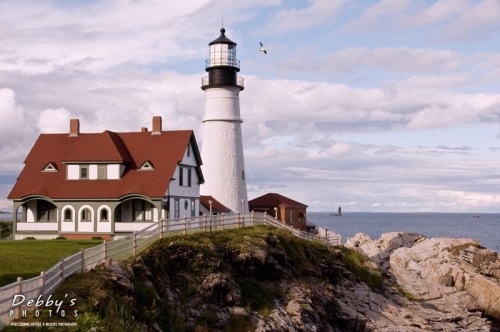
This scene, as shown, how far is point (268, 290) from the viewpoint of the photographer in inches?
1050

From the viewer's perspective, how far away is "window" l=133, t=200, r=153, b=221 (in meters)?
39.6

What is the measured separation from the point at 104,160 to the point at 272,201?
19.7m

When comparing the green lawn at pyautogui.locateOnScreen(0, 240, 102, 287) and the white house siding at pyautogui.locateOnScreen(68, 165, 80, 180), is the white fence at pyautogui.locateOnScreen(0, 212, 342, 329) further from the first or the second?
the white house siding at pyautogui.locateOnScreen(68, 165, 80, 180)

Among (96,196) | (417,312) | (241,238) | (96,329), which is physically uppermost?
(96,196)

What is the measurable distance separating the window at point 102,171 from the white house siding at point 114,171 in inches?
8.5

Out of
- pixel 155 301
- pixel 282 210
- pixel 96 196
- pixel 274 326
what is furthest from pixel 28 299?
pixel 282 210

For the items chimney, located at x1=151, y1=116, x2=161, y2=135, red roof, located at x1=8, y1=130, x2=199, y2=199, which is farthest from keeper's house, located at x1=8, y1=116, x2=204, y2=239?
chimney, located at x1=151, y1=116, x2=161, y2=135

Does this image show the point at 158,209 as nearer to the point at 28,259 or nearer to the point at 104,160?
the point at 104,160

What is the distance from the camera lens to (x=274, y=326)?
918 inches

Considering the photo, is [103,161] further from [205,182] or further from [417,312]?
[417,312]

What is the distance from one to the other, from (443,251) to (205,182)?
16676 mm

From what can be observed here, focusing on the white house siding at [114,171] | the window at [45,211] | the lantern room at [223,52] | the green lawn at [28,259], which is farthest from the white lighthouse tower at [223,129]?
the green lawn at [28,259]

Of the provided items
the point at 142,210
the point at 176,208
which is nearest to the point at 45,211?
the point at 142,210

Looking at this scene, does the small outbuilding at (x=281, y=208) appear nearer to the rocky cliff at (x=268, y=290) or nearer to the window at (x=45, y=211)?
the rocky cliff at (x=268, y=290)
